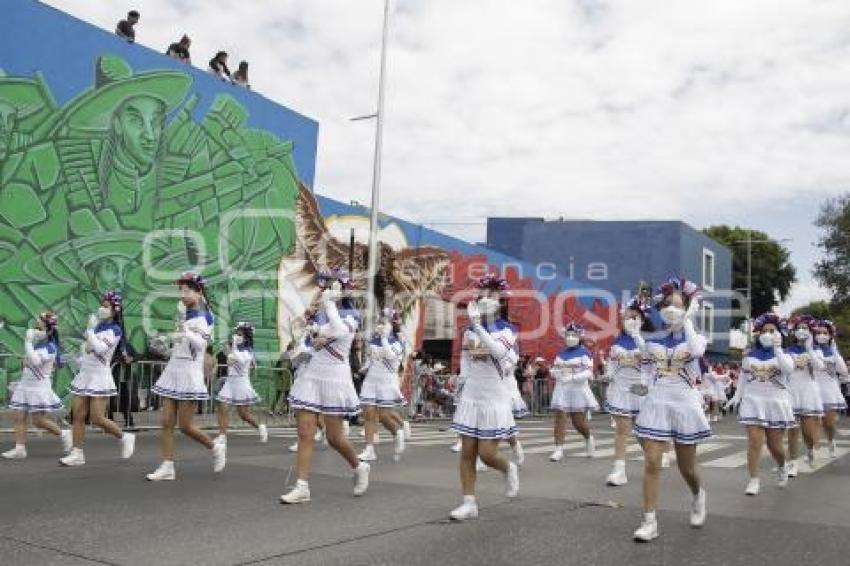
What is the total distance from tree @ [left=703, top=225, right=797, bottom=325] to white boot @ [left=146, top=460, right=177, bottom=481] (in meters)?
63.0

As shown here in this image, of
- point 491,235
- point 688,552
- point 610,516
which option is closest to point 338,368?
point 610,516

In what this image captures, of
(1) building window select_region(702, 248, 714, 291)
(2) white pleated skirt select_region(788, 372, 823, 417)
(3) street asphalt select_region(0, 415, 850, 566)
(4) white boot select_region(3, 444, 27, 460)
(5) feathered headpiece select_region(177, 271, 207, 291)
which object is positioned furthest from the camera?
(1) building window select_region(702, 248, 714, 291)

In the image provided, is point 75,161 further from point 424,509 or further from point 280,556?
point 280,556

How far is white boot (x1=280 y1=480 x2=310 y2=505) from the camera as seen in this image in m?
8.17

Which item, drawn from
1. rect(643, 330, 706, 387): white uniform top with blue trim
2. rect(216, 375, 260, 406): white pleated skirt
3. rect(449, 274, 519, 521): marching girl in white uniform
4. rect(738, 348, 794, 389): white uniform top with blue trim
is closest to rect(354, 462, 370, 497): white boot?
rect(449, 274, 519, 521): marching girl in white uniform

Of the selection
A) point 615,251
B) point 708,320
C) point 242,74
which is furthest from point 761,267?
point 242,74

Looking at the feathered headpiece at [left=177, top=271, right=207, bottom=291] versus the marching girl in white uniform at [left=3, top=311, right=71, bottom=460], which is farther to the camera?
the marching girl in white uniform at [left=3, top=311, right=71, bottom=460]

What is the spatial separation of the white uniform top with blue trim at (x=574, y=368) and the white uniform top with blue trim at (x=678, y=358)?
5257mm

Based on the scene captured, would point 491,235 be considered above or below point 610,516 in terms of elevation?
above

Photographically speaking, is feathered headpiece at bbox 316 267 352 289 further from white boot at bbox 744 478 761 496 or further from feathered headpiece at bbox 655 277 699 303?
white boot at bbox 744 478 761 496

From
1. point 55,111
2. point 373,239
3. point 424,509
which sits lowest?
point 424,509

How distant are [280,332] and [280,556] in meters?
17.7

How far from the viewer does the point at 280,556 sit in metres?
5.96

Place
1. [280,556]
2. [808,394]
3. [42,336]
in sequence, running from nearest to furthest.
A: [280,556] → [42,336] → [808,394]
